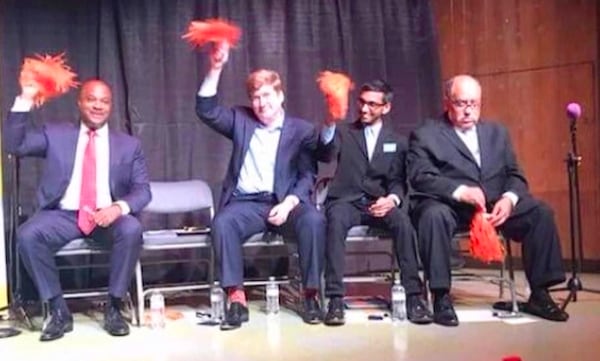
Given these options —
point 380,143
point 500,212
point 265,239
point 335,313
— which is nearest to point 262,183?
point 265,239

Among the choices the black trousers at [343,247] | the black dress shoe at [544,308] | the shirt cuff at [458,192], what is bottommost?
the black dress shoe at [544,308]

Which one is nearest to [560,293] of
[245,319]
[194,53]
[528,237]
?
[528,237]

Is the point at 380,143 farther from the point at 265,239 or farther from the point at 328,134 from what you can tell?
the point at 265,239

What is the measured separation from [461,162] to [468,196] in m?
0.28

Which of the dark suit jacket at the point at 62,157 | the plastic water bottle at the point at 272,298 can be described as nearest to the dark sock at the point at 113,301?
the dark suit jacket at the point at 62,157

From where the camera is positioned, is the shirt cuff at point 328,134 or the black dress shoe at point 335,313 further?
the shirt cuff at point 328,134

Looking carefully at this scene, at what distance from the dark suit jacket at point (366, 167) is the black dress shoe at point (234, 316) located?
2.60 ft

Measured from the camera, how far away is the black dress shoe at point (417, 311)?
14.2 feet

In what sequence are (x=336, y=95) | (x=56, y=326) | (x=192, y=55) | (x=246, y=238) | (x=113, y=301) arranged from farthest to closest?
(x=192, y=55), (x=246, y=238), (x=336, y=95), (x=113, y=301), (x=56, y=326)

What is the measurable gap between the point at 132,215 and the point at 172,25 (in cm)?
163

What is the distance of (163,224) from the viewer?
563 cm

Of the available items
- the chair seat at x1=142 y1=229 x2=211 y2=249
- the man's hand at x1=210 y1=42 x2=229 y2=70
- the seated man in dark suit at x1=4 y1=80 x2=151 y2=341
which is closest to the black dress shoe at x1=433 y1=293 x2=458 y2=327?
Answer: the chair seat at x1=142 y1=229 x2=211 y2=249

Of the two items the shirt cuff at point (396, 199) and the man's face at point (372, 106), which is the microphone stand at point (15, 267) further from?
the shirt cuff at point (396, 199)

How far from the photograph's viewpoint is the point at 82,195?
4.50m
